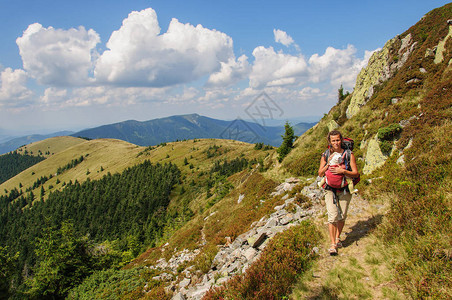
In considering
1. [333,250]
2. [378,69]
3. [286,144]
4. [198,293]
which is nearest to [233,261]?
[198,293]

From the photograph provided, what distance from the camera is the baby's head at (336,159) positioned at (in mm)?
6056

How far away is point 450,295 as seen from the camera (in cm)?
362

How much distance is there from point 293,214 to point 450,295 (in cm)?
667

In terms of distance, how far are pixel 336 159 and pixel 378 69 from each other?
2936 centimetres

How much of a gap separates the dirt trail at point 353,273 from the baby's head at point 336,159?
2.59 metres

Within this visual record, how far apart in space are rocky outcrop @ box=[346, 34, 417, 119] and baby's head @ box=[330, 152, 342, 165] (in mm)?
25599

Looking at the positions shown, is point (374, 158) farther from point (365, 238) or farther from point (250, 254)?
point (250, 254)

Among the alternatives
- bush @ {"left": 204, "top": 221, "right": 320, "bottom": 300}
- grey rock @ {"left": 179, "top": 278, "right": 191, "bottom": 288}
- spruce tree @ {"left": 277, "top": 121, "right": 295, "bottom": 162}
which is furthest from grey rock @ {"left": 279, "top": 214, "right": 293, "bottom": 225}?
spruce tree @ {"left": 277, "top": 121, "right": 295, "bottom": 162}

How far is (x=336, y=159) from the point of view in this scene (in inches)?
240

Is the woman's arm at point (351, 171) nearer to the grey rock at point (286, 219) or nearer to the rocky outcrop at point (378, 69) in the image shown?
the grey rock at point (286, 219)

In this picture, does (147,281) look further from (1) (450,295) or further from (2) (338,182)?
(1) (450,295)

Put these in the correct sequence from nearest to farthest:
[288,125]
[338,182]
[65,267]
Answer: [338,182] < [65,267] < [288,125]

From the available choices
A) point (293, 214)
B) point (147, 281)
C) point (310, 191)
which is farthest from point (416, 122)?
point (147, 281)

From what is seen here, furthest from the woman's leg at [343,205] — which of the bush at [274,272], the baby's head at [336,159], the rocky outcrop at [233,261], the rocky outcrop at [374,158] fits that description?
the rocky outcrop at [374,158]
